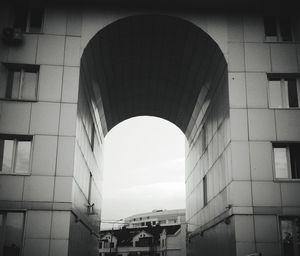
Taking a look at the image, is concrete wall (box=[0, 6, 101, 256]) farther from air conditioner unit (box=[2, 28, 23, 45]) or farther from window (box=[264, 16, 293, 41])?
window (box=[264, 16, 293, 41])

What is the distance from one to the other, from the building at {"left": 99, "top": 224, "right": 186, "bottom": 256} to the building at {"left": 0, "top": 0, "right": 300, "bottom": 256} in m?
59.1

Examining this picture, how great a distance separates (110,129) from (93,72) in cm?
1429

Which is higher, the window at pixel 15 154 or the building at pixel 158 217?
the building at pixel 158 217

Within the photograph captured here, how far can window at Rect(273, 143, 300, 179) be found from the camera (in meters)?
17.8

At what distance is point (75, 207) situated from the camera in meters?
18.2

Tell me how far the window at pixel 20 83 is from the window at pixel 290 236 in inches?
456

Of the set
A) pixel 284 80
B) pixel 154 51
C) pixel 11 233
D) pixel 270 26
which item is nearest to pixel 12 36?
pixel 154 51

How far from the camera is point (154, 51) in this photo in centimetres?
2289

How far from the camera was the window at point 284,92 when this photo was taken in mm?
18594

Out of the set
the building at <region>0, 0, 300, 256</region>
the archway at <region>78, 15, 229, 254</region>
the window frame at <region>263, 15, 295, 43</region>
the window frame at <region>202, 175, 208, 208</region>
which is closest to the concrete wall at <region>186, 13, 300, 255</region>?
the building at <region>0, 0, 300, 256</region>

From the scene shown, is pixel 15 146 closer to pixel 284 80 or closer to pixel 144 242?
pixel 284 80

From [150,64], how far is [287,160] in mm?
10182

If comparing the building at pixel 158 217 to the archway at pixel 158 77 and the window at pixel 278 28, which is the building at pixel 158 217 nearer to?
the archway at pixel 158 77

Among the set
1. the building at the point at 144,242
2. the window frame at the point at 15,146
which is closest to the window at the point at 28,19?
the window frame at the point at 15,146
